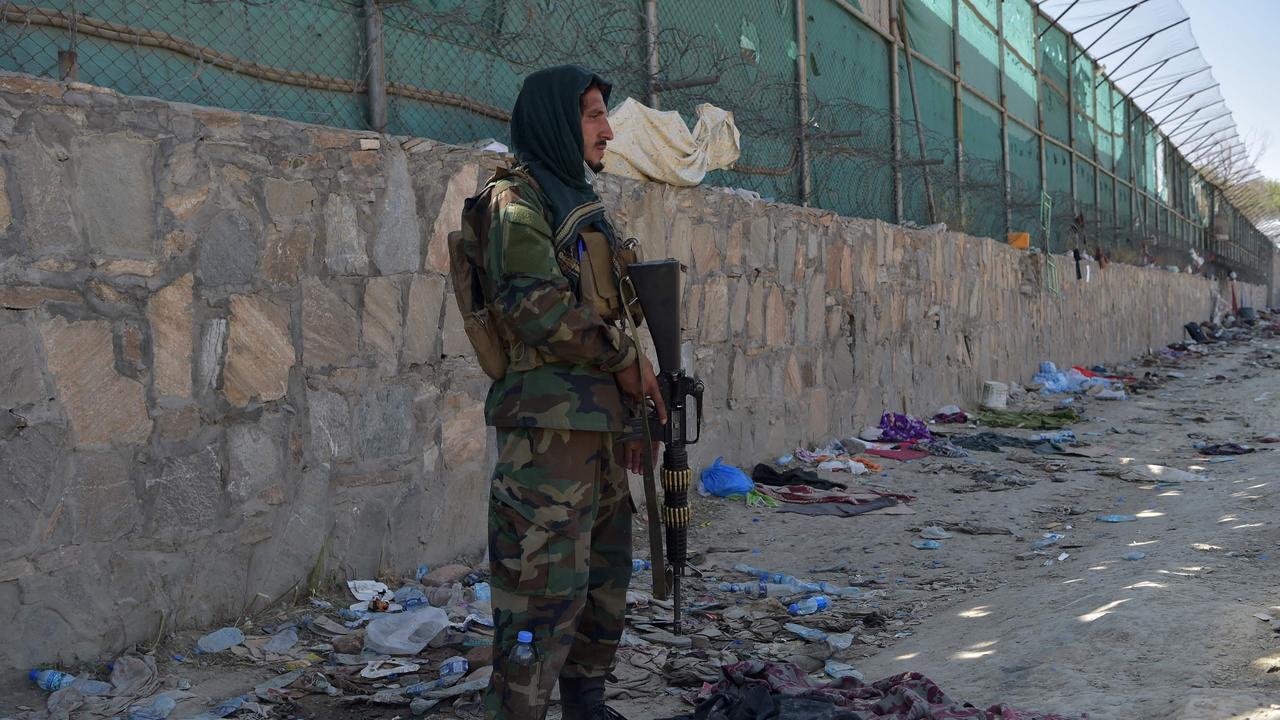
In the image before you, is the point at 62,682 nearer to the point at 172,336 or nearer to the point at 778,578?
the point at 172,336

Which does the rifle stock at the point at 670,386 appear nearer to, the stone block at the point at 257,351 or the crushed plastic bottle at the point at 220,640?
the crushed plastic bottle at the point at 220,640

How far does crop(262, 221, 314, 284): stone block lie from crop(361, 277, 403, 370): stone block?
297 millimetres

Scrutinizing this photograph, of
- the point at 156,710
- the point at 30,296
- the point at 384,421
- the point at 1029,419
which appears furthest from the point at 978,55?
the point at 156,710

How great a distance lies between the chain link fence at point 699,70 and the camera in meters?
3.41

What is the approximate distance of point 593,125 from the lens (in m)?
2.51

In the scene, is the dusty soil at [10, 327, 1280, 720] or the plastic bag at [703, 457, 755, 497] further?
the plastic bag at [703, 457, 755, 497]

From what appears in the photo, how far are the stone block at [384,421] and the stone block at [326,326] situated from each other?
0.18 meters

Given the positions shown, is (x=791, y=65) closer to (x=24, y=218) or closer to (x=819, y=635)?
(x=819, y=635)

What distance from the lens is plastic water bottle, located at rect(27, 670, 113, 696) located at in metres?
2.75

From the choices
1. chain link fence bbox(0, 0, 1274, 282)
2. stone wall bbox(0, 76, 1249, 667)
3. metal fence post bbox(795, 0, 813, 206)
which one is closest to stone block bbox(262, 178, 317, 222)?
stone wall bbox(0, 76, 1249, 667)

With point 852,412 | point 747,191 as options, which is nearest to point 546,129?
point 747,191

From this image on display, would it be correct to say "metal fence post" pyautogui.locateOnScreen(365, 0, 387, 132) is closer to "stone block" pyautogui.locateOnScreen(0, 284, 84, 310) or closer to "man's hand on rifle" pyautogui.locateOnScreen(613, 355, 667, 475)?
"stone block" pyautogui.locateOnScreen(0, 284, 84, 310)

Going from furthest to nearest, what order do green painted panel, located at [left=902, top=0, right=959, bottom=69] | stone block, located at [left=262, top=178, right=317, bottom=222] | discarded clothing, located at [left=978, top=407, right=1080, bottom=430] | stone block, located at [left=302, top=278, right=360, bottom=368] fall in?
green painted panel, located at [left=902, top=0, right=959, bottom=69] → discarded clothing, located at [left=978, top=407, right=1080, bottom=430] → stone block, located at [left=302, top=278, right=360, bottom=368] → stone block, located at [left=262, top=178, right=317, bottom=222]

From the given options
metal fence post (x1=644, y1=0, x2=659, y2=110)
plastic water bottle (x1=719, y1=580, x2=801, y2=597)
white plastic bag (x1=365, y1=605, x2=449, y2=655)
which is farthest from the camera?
metal fence post (x1=644, y1=0, x2=659, y2=110)
